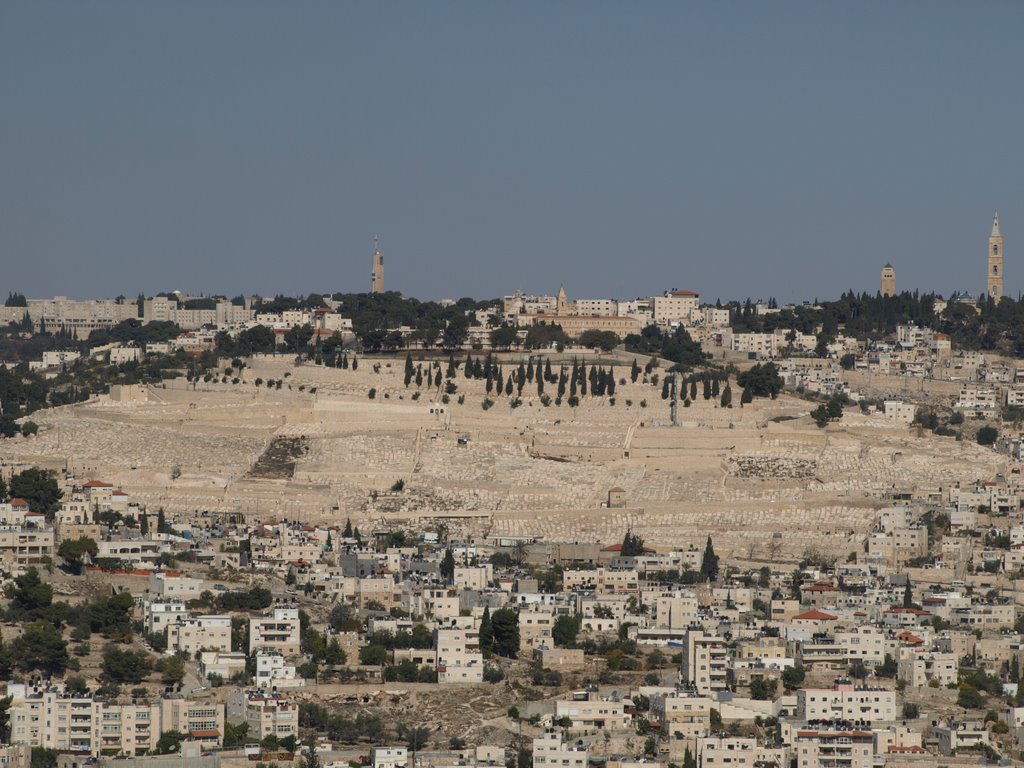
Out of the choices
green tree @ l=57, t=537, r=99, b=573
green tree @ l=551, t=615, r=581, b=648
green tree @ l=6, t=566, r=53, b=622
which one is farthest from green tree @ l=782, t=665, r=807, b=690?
green tree @ l=57, t=537, r=99, b=573

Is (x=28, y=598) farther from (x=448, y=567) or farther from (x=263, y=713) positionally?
(x=448, y=567)

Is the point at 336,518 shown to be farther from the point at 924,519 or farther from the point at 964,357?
the point at 964,357

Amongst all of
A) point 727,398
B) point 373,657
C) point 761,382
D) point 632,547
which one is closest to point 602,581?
point 632,547

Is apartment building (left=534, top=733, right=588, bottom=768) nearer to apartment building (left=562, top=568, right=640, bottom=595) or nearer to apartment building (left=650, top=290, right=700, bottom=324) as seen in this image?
apartment building (left=562, top=568, right=640, bottom=595)

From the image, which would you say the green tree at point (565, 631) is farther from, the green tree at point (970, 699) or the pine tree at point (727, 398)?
the pine tree at point (727, 398)

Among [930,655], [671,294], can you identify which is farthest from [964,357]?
[930,655]

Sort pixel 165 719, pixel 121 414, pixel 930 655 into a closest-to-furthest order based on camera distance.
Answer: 1. pixel 165 719
2. pixel 930 655
3. pixel 121 414
